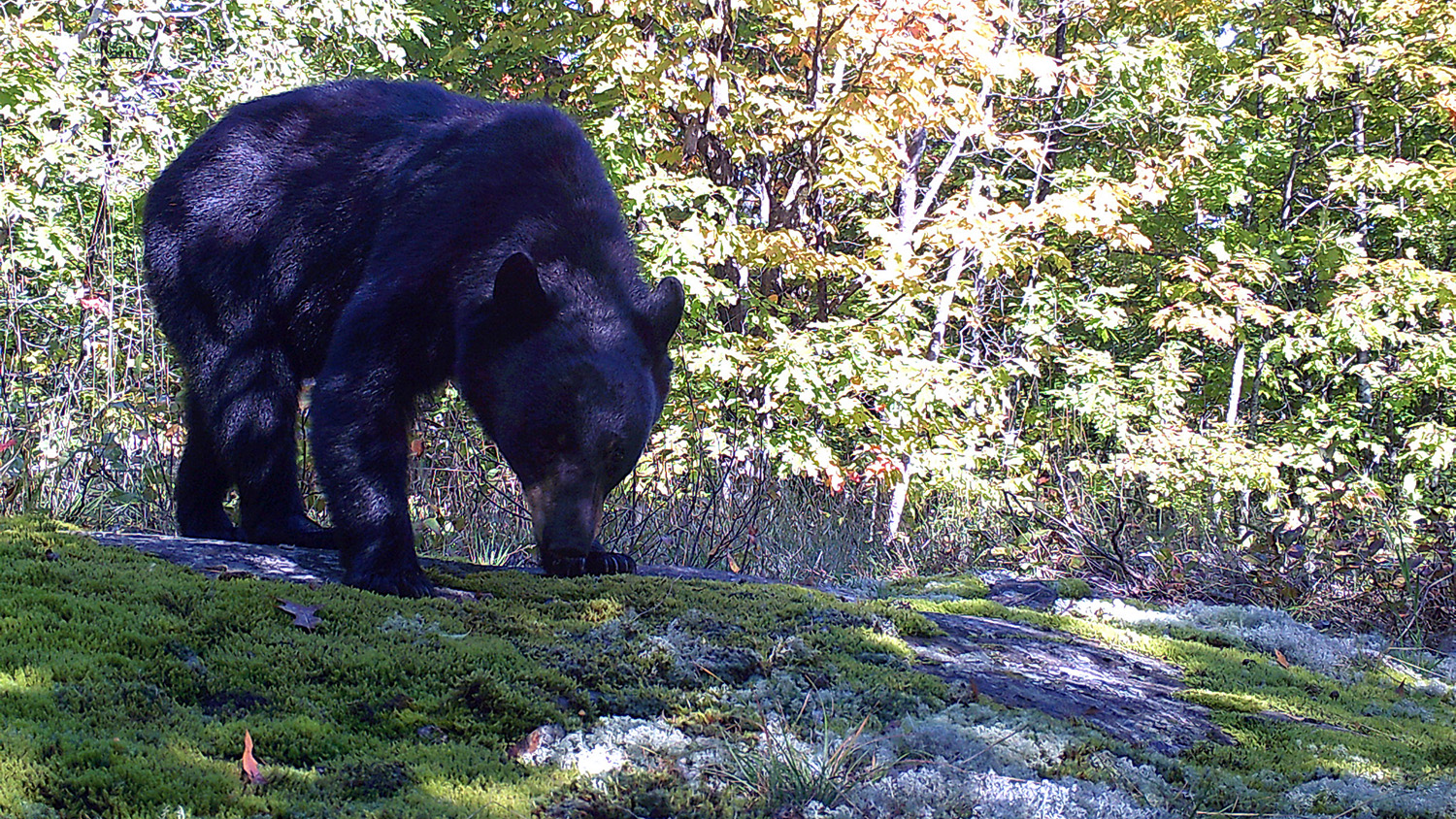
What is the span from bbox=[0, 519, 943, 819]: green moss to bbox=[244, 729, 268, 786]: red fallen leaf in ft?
0.06

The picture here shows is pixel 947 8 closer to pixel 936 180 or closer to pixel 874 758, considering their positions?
pixel 936 180

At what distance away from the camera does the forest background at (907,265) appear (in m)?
5.68

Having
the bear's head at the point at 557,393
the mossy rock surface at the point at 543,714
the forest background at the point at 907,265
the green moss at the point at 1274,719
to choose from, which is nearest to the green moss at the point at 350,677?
the mossy rock surface at the point at 543,714

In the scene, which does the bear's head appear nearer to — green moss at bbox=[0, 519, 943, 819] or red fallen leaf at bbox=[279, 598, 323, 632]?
green moss at bbox=[0, 519, 943, 819]

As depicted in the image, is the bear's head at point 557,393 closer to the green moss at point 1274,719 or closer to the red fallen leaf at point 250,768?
the green moss at point 1274,719

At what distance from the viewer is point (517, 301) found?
331cm

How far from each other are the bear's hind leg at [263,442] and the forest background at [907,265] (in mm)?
1383

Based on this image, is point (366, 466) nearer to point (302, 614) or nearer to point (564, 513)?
point (564, 513)

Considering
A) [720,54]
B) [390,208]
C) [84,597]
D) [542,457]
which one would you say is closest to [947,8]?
[720,54]

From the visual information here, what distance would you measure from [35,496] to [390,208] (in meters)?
2.66

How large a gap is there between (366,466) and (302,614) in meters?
0.82

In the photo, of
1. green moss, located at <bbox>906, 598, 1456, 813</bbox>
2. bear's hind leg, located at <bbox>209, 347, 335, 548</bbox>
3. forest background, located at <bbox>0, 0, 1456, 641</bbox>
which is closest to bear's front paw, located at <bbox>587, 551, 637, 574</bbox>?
bear's hind leg, located at <bbox>209, 347, 335, 548</bbox>

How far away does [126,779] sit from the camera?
1604 mm

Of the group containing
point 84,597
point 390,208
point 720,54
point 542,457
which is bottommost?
point 84,597
